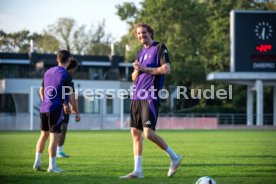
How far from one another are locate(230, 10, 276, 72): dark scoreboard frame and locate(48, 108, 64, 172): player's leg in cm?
2723

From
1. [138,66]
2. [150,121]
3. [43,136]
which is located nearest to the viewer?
[138,66]

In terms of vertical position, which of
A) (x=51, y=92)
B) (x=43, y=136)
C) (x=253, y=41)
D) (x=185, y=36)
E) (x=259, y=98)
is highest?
(x=185, y=36)

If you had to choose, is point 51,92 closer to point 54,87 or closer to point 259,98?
point 54,87

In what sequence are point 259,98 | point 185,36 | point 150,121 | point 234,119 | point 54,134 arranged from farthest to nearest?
point 185,36
point 234,119
point 259,98
point 54,134
point 150,121

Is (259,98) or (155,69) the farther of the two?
(259,98)

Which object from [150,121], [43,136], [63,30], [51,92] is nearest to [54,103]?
[51,92]

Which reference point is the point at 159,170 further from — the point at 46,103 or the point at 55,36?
the point at 55,36

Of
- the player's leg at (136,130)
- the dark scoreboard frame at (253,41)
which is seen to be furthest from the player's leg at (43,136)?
the dark scoreboard frame at (253,41)

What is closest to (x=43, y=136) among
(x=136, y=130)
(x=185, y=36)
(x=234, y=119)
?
(x=136, y=130)

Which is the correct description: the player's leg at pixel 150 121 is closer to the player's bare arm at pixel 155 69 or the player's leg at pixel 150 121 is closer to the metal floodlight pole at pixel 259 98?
the player's bare arm at pixel 155 69

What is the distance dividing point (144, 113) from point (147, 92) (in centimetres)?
31

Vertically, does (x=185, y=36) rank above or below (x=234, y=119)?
above

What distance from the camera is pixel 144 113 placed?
9.52 m

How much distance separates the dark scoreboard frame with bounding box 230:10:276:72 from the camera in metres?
36.4
